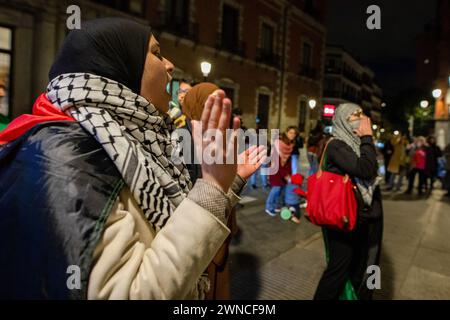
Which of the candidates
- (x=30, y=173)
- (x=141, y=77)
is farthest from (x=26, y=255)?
(x=141, y=77)

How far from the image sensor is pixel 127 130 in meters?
1.08

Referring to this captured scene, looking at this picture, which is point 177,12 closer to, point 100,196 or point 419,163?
point 419,163

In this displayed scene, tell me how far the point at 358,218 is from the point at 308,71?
73.2ft

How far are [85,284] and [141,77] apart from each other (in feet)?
2.33

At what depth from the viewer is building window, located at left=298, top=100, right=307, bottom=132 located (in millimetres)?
22781

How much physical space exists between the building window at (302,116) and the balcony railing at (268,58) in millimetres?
3934

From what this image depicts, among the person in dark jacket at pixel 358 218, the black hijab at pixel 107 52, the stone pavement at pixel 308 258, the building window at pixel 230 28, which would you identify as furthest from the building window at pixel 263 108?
the black hijab at pixel 107 52

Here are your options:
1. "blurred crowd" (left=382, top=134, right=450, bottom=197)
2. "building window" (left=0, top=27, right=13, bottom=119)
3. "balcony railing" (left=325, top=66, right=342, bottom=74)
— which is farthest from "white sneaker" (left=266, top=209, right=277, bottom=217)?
"balcony railing" (left=325, top=66, right=342, bottom=74)

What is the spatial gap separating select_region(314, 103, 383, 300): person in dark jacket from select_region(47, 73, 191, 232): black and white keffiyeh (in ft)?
5.36

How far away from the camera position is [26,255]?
841mm

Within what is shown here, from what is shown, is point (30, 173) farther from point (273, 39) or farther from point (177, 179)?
point (273, 39)

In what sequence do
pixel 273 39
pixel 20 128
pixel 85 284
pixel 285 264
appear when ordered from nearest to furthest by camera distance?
pixel 85 284 → pixel 20 128 → pixel 285 264 → pixel 273 39

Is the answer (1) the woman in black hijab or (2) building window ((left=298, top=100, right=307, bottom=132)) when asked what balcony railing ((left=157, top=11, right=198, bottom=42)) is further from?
(1) the woman in black hijab

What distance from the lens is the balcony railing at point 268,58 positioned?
61.0 ft
